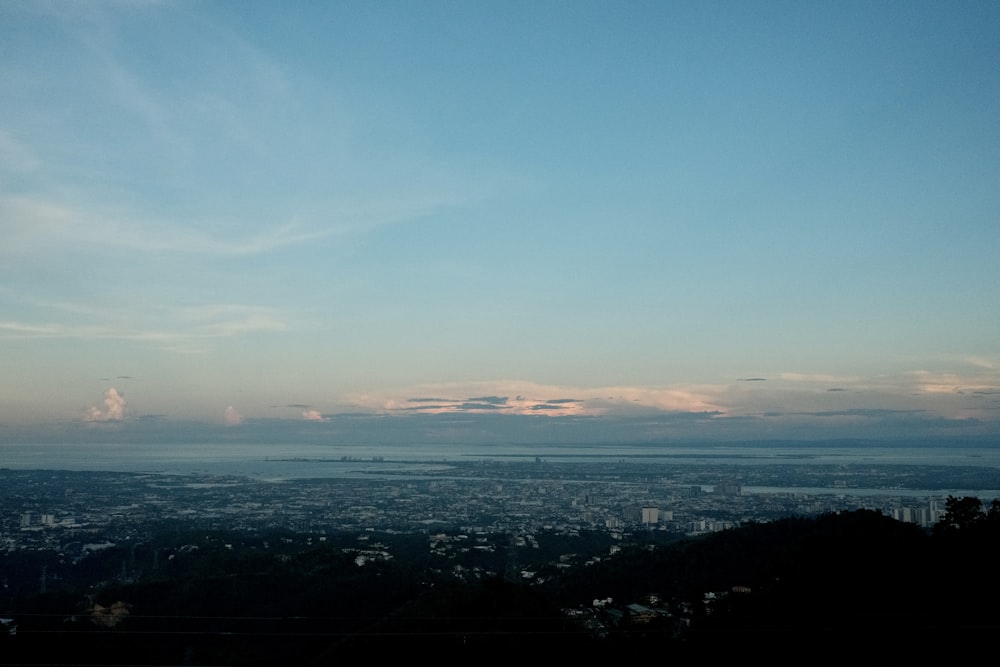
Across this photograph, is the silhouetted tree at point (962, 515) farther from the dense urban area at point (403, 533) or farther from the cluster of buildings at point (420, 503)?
the cluster of buildings at point (420, 503)

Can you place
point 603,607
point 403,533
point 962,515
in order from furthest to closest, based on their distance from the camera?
1. point 403,533
2. point 603,607
3. point 962,515

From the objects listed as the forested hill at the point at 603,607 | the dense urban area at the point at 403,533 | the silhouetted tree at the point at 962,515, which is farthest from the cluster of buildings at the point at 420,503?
the silhouetted tree at the point at 962,515

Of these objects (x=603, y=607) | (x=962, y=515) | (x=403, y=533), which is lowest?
(x=403, y=533)

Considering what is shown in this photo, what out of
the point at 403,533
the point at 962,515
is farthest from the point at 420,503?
the point at 962,515

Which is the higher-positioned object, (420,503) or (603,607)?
(603,607)

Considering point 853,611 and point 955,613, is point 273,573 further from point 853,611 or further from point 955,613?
point 955,613

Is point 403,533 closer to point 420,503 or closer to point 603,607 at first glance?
point 420,503

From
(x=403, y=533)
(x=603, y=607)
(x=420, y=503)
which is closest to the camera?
(x=603, y=607)

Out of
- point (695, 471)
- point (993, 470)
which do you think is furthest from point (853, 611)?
point (695, 471)

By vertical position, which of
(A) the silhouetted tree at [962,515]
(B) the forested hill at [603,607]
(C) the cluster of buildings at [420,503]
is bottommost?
(C) the cluster of buildings at [420,503]

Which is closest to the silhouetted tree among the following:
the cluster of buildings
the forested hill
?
the forested hill

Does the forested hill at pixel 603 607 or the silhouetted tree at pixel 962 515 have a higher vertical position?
the silhouetted tree at pixel 962 515
